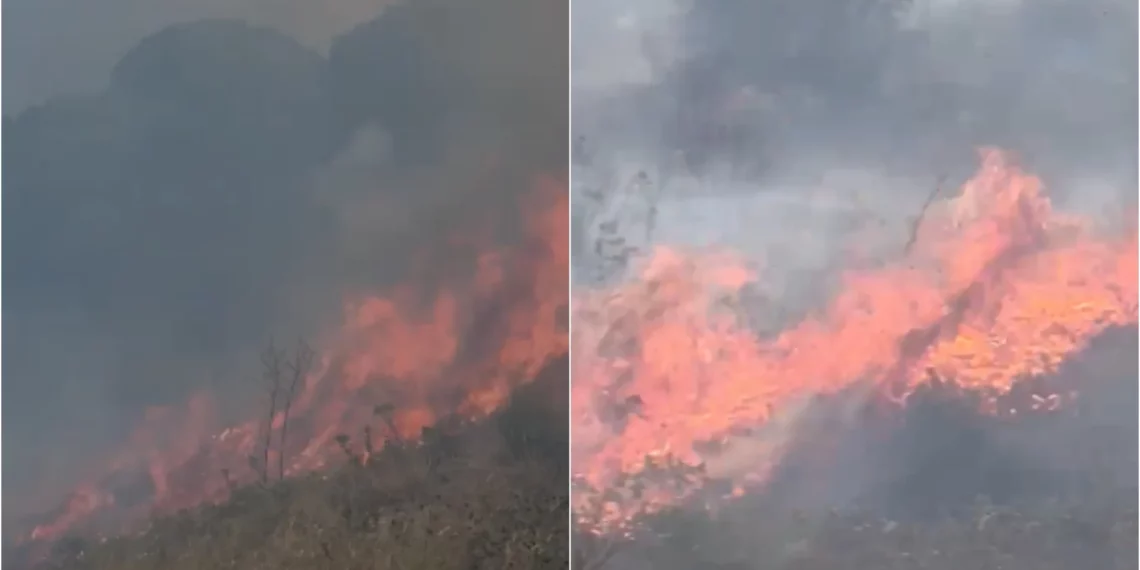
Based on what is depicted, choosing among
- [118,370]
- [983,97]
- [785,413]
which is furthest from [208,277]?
[983,97]

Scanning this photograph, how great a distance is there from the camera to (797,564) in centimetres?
160

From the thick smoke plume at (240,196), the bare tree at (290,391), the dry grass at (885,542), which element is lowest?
the dry grass at (885,542)

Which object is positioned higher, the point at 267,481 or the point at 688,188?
the point at 688,188

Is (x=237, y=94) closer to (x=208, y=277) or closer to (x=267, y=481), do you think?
(x=208, y=277)

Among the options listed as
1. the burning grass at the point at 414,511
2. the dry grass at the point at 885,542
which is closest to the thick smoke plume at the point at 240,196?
the burning grass at the point at 414,511

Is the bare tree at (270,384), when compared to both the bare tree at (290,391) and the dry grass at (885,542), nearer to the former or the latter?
the bare tree at (290,391)

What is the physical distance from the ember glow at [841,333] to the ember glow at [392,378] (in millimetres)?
142

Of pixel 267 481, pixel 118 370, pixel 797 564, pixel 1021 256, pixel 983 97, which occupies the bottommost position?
pixel 797 564

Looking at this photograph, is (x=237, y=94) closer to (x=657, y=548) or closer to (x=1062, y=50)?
(x=657, y=548)

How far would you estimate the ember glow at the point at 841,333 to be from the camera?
1.59 m

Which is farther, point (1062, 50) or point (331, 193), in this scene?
point (331, 193)

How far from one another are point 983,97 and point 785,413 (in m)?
0.65

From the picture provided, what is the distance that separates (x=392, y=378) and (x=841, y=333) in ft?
2.70

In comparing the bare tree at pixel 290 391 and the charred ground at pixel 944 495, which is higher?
the bare tree at pixel 290 391
